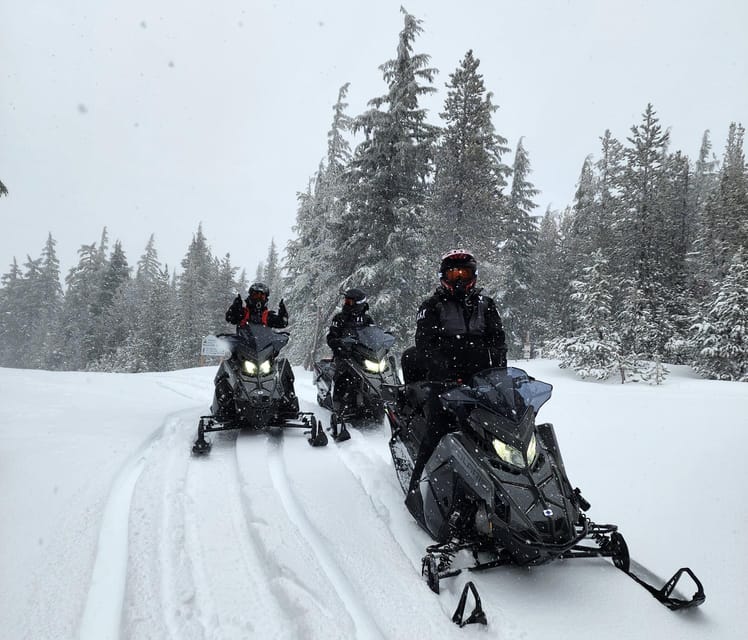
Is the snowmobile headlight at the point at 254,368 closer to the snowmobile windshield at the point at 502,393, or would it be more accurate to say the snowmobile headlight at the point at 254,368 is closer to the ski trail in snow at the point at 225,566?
the ski trail in snow at the point at 225,566

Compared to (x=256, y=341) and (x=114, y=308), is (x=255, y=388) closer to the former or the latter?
(x=256, y=341)

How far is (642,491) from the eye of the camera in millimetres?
4410

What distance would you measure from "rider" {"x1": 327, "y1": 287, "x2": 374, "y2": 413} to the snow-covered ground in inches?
42.4

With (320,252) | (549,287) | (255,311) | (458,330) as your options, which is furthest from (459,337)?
(549,287)

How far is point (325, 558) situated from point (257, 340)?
11.8 ft

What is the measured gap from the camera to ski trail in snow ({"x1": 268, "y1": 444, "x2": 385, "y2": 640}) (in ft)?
8.07

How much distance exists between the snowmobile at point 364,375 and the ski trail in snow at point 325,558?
2.07m

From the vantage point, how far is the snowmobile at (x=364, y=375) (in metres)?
6.79

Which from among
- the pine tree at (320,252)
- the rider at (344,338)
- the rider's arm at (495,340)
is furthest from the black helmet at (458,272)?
the pine tree at (320,252)

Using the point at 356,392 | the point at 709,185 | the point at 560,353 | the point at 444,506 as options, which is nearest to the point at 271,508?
the point at 444,506

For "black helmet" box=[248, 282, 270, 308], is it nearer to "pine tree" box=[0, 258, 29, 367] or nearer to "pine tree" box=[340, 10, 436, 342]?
"pine tree" box=[340, 10, 436, 342]

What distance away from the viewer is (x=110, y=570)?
2.77m

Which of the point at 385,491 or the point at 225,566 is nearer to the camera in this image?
the point at 225,566

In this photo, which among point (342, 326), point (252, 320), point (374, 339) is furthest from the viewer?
point (342, 326)
